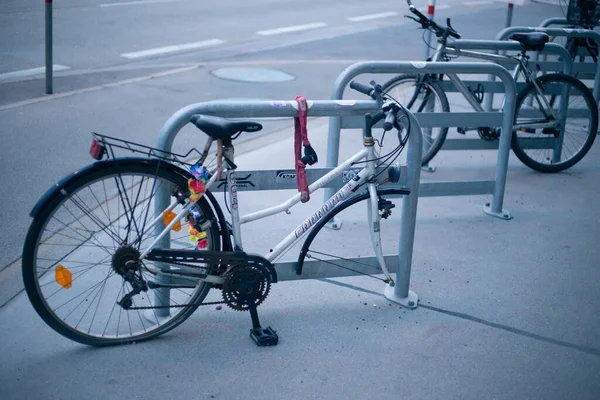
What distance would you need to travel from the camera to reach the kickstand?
4086 millimetres

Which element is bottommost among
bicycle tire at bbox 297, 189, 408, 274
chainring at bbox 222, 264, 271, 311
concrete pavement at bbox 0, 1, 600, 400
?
concrete pavement at bbox 0, 1, 600, 400

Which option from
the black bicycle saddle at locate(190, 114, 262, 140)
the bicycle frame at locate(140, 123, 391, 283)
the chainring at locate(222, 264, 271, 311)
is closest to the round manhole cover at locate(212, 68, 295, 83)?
the bicycle frame at locate(140, 123, 391, 283)

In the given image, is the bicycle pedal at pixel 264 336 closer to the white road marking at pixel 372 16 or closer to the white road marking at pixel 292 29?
the white road marking at pixel 292 29

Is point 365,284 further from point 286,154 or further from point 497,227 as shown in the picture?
point 286,154

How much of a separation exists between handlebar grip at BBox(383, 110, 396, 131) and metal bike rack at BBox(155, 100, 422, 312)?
6.4 inches

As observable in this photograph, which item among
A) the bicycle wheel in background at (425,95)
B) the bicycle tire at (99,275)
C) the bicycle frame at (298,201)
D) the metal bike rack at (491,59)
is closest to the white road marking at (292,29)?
the metal bike rack at (491,59)

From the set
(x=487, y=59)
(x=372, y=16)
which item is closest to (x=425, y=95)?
(x=487, y=59)

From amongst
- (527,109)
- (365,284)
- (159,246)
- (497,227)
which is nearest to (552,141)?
(527,109)

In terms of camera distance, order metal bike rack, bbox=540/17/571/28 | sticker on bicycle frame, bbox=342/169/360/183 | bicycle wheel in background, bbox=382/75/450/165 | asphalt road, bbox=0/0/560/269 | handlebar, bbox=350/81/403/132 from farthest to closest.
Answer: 1. metal bike rack, bbox=540/17/571/28
2. asphalt road, bbox=0/0/560/269
3. bicycle wheel in background, bbox=382/75/450/165
4. sticker on bicycle frame, bbox=342/169/360/183
5. handlebar, bbox=350/81/403/132

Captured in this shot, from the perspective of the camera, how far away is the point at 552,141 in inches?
285

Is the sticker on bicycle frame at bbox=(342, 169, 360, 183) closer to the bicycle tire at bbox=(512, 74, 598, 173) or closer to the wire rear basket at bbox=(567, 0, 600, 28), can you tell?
the bicycle tire at bbox=(512, 74, 598, 173)

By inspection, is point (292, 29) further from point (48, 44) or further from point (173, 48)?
point (48, 44)

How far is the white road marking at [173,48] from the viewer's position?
12291mm

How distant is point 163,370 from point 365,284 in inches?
61.9
